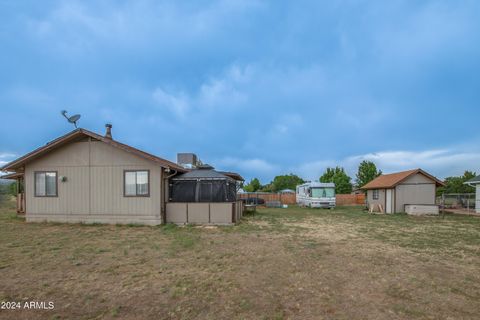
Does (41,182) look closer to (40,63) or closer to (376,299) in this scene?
(40,63)

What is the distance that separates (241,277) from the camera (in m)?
5.30

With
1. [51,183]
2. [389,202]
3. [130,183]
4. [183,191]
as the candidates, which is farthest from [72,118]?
[389,202]

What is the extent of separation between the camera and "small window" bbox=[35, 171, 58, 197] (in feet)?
43.2

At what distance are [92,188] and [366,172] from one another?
127 feet

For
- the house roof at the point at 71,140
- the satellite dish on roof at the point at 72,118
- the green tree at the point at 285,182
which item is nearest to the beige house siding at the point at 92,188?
the house roof at the point at 71,140

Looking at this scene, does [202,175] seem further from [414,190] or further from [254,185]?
[254,185]

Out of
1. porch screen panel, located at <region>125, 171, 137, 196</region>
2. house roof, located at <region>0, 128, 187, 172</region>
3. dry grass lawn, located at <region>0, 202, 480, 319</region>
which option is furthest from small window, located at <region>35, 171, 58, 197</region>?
dry grass lawn, located at <region>0, 202, 480, 319</region>

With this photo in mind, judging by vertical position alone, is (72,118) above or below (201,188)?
above

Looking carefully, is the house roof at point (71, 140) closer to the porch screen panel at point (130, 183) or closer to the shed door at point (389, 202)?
the porch screen panel at point (130, 183)

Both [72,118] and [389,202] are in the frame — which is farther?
[389,202]

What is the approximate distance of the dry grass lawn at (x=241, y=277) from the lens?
391 centimetres

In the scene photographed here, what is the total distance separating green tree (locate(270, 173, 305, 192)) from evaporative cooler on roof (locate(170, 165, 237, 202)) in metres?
49.3

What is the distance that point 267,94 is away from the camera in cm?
1902

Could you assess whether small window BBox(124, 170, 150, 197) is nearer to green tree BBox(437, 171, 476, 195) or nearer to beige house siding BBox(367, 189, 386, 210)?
beige house siding BBox(367, 189, 386, 210)
